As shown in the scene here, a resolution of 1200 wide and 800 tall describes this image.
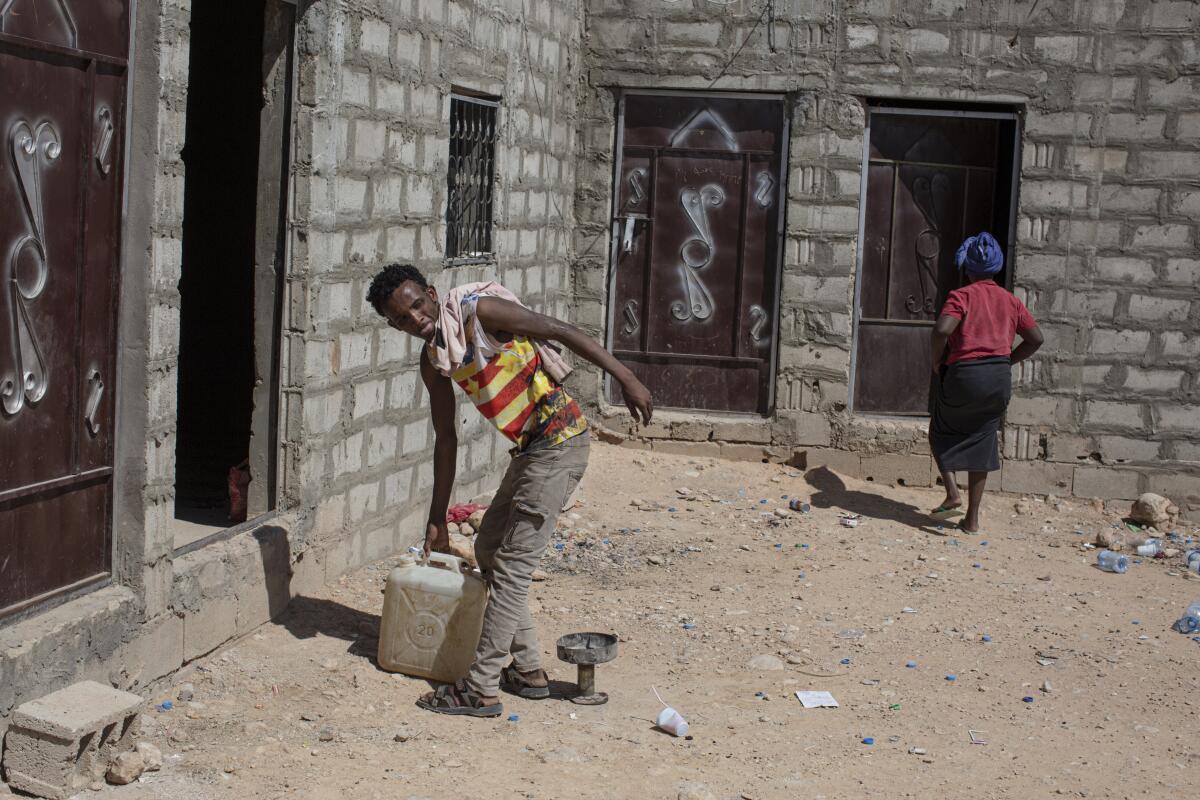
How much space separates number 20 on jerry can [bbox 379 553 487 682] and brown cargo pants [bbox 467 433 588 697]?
0.13 meters

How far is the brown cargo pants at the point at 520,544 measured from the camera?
5.00m

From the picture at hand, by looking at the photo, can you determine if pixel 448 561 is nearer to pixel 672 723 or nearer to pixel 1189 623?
pixel 672 723

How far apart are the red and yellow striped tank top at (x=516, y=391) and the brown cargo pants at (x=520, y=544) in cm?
7

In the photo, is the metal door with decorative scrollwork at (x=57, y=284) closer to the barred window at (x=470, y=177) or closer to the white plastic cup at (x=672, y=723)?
the white plastic cup at (x=672, y=723)

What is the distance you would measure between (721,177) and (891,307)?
1505 millimetres

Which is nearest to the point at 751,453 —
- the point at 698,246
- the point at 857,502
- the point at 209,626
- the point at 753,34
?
the point at 857,502

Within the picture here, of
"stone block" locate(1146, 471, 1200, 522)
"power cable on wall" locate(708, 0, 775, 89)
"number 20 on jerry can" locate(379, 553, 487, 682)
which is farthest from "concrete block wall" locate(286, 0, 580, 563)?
"stone block" locate(1146, 471, 1200, 522)

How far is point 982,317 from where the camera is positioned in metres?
Result: 8.34

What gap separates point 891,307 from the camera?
9812 millimetres

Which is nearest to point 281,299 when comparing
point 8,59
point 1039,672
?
point 8,59

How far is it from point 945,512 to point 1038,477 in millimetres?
1098

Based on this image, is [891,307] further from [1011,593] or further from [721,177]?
[1011,593]

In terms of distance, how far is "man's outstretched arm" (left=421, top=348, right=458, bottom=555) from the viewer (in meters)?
5.04

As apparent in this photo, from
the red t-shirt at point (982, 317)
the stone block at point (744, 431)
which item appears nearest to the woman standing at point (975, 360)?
the red t-shirt at point (982, 317)
